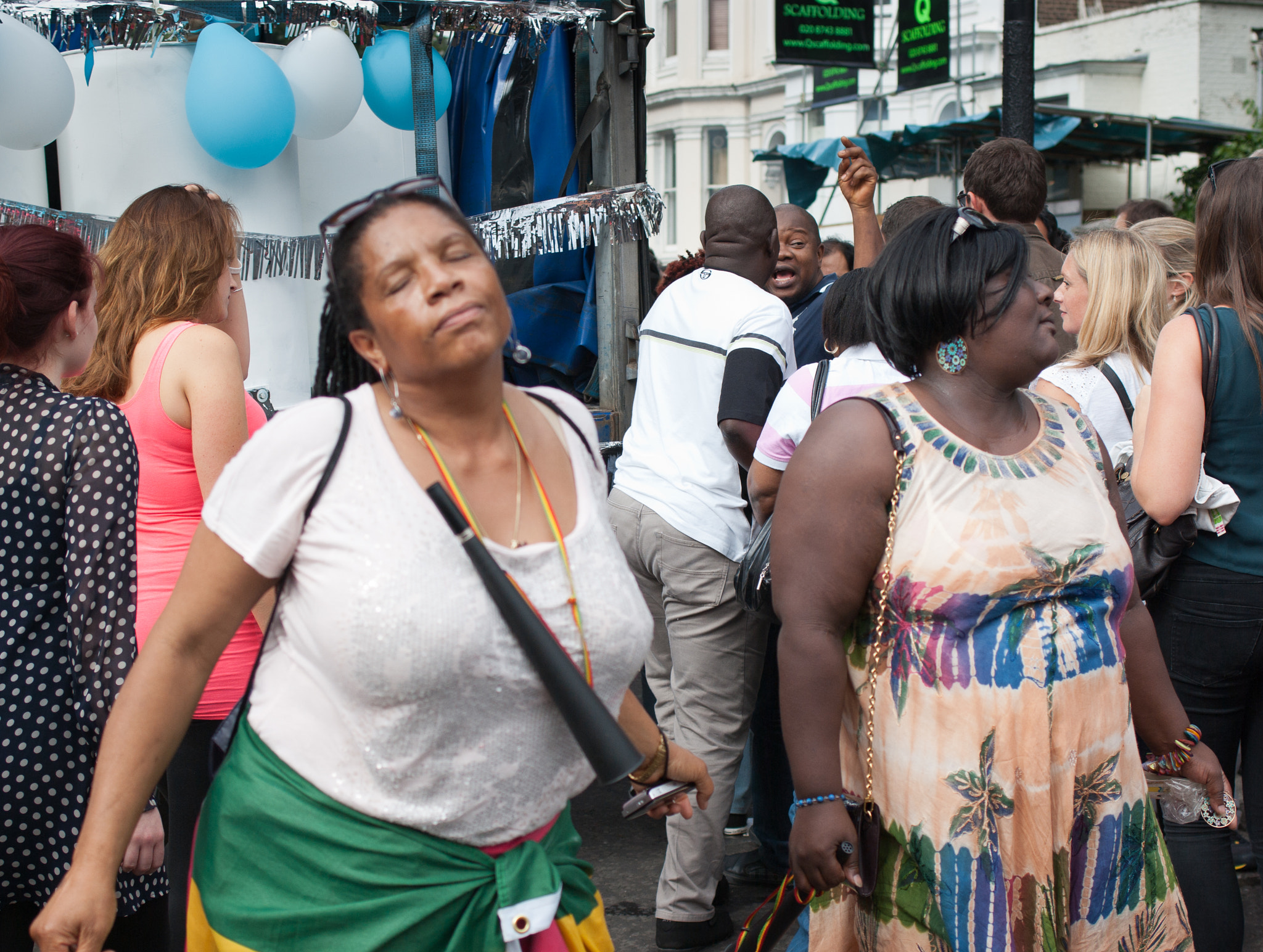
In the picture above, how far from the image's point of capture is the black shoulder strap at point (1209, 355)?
2674 millimetres

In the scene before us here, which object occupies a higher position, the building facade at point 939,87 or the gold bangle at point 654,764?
the building facade at point 939,87

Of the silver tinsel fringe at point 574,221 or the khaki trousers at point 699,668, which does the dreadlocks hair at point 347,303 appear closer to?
the khaki trousers at point 699,668

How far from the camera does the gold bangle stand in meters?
2.04

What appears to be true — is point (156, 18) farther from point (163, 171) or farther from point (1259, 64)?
point (1259, 64)

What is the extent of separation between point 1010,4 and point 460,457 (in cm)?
511

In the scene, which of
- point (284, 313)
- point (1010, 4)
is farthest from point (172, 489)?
point (1010, 4)

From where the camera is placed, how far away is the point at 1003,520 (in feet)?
6.82

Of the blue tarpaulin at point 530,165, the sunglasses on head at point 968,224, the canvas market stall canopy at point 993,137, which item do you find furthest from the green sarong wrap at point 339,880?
the canvas market stall canopy at point 993,137

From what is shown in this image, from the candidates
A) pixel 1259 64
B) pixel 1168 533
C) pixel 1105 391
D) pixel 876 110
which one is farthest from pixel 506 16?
pixel 876 110

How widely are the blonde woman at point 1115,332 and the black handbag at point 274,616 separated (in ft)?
8.19

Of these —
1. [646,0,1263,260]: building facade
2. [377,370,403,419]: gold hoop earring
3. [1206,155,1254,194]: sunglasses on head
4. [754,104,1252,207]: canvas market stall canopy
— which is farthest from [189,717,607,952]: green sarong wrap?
[646,0,1263,260]: building facade

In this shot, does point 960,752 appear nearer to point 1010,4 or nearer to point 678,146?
point 1010,4

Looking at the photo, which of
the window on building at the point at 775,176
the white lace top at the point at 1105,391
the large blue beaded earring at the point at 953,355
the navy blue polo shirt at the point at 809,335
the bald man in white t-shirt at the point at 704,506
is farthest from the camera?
the window on building at the point at 775,176

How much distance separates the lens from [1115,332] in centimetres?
364
